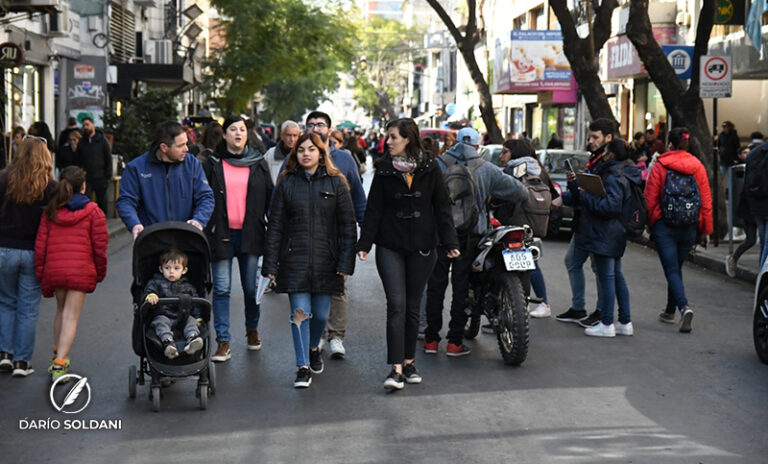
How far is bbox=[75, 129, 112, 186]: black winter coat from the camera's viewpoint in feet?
67.7

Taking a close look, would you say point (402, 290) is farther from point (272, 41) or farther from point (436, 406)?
point (272, 41)

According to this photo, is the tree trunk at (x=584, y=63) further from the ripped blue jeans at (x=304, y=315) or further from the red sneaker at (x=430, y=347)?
the ripped blue jeans at (x=304, y=315)

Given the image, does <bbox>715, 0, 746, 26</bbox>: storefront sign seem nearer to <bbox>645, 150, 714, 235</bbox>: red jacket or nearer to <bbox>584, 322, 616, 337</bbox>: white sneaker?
<bbox>645, 150, 714, 235</bbox>: red jacket

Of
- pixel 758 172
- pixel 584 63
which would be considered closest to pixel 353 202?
pixel 758 172

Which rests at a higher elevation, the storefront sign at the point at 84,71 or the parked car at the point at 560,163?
the storefront sign at the point at 84,71

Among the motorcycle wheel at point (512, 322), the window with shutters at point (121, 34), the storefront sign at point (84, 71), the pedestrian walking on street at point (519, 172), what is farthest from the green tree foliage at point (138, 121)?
the motorcycle wheel at point (512, 322)

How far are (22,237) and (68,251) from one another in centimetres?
46

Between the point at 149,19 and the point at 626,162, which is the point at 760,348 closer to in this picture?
the point at 626,162

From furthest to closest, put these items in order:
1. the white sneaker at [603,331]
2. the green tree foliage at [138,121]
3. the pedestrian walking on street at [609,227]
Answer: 1. the green tree foliage at [138,121]
2. the white sneaker at [603,331]
3. the pedestrian walking on street at [609,227]

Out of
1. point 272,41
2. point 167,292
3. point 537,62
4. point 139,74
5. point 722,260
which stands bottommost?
point 722,260

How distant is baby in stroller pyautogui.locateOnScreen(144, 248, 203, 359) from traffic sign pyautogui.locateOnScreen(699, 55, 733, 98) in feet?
39.4

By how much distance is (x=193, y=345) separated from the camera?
7.33 metres

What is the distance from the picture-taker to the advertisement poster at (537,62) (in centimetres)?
3659

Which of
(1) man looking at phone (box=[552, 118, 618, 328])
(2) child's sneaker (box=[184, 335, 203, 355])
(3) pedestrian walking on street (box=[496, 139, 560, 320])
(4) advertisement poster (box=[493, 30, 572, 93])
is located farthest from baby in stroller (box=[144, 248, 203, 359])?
(4) advertisement poster (box=[493, 30, 572, 93])
